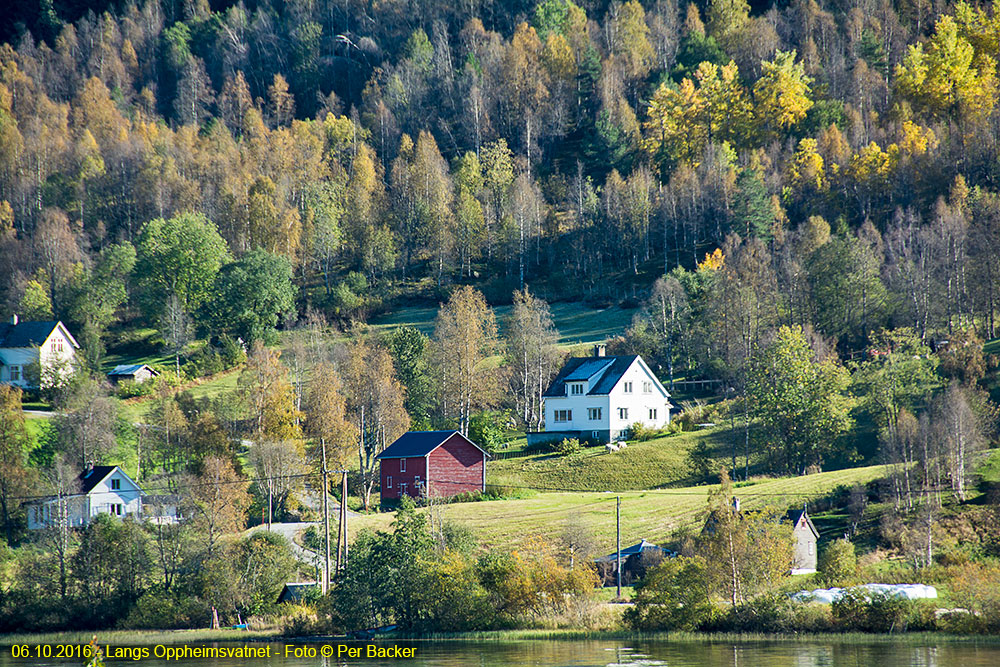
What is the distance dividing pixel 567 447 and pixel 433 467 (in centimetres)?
1164

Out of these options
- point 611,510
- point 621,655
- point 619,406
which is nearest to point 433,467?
point 611,510

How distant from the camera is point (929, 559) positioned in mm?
48625

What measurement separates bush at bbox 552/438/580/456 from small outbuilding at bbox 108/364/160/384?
3576cm

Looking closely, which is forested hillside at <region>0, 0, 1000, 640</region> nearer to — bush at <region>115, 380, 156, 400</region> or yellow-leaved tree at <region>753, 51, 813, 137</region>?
bush at <region>115, 380, 156, 400</region>

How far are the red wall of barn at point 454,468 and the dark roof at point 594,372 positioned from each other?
43.0 feet

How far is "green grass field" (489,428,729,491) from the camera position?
69.4 m

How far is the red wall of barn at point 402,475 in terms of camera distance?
69.6 meters

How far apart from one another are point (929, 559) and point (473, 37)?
492 feet

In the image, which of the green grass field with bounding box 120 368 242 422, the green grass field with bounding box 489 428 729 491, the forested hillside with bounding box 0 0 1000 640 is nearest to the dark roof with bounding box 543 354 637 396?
the forested hillside with bounding box 0 0 1000 640

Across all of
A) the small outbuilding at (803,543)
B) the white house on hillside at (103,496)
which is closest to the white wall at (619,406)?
the small outbuilding at (803,543)

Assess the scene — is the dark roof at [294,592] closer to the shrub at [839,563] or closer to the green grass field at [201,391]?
the shrub at [839,563]

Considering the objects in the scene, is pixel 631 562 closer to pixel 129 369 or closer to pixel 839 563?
pixel 839 563

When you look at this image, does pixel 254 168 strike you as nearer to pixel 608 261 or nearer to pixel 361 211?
pixel 361 211

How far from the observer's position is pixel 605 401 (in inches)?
3147
